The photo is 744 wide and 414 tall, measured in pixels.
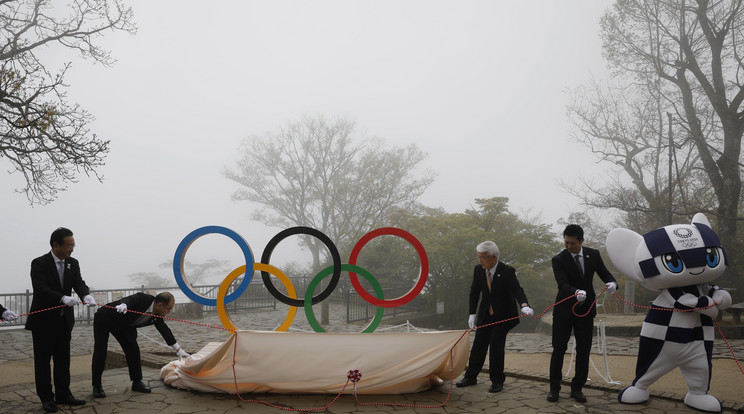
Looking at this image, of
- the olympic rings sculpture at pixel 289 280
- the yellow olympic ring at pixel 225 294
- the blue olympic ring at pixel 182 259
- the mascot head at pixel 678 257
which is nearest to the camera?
the mascot head at pixel 678 257

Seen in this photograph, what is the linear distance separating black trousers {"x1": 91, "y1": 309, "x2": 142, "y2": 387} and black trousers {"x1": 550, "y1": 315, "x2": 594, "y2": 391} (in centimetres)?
478

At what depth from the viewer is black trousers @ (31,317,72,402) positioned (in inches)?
205

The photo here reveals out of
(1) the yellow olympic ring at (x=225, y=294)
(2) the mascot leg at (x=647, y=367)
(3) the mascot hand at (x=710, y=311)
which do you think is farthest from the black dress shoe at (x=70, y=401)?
(3) the mascot hand at (x=710, y=311)

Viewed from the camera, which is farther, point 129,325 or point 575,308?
point 129,325

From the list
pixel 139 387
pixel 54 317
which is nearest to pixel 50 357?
pixel 54 317

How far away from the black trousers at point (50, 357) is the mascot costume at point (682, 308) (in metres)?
5.96

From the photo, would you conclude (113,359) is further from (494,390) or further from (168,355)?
(494,390)

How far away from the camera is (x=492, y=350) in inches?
237

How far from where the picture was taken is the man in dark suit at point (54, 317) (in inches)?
204

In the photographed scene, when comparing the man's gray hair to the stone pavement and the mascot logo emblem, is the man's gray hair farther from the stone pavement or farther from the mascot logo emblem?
the mascot logo emblem

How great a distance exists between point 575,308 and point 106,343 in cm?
534

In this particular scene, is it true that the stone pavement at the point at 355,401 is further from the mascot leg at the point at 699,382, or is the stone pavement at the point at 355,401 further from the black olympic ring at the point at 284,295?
the black olympic ring at the point at 284,295

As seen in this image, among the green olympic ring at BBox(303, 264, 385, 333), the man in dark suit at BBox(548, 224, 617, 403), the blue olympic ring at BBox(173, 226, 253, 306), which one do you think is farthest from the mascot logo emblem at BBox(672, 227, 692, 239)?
the blue olympic ring at BBox(173, 226, 253, 306)

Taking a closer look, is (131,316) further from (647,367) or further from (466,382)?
(647,367)
